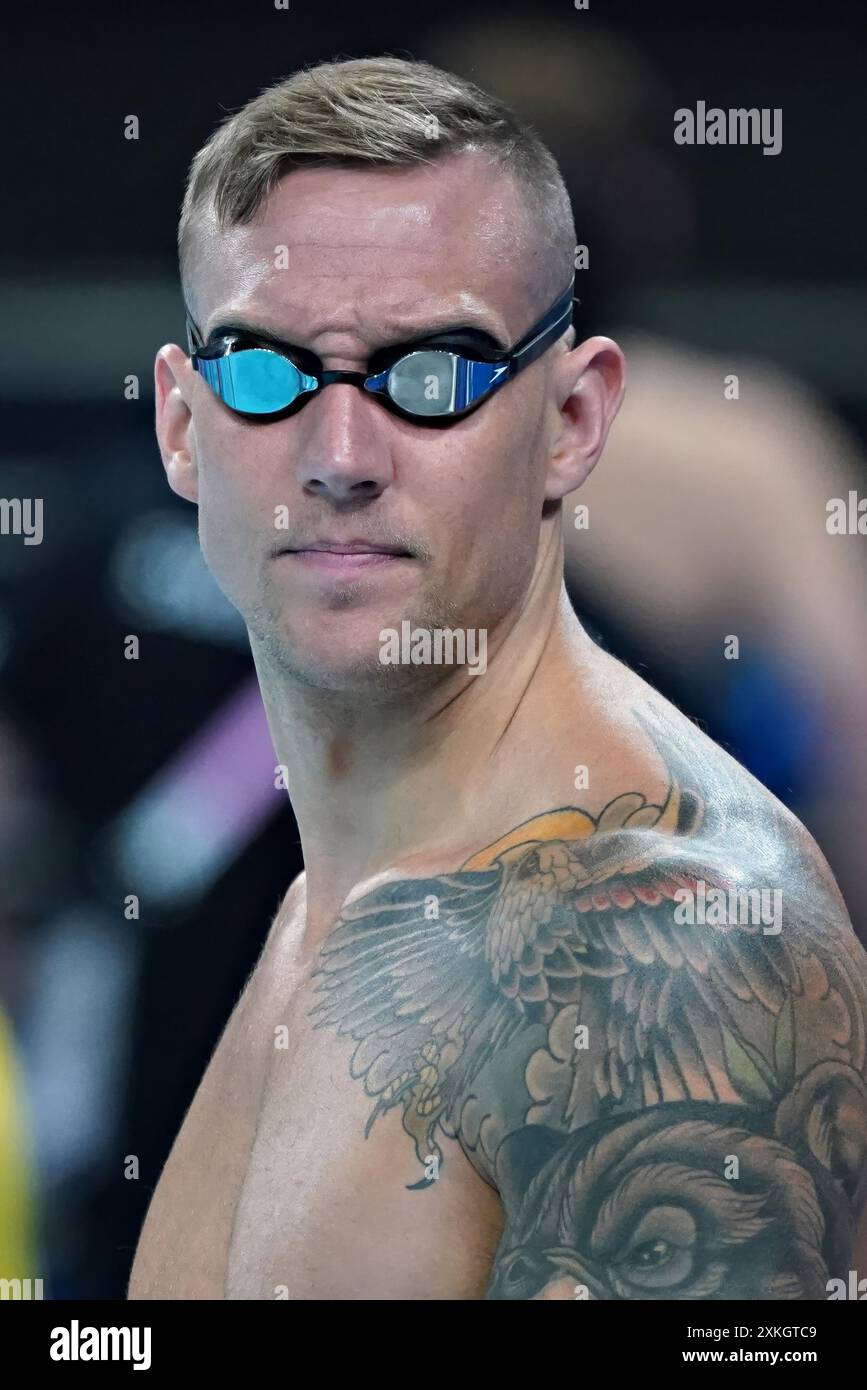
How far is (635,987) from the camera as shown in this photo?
1.80m

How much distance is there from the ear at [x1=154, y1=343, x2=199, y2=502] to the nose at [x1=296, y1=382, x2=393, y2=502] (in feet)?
0.97

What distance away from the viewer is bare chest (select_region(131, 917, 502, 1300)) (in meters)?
1.88

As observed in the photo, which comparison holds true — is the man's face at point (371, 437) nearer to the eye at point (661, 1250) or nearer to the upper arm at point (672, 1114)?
the upper arm at point (672, 1114)

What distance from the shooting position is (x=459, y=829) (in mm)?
2143

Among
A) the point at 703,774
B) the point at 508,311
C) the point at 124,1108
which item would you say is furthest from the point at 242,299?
the point at 124,1108

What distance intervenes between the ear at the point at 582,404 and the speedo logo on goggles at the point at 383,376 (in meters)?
0.09

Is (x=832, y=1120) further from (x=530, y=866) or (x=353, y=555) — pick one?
(x=353, y=555)

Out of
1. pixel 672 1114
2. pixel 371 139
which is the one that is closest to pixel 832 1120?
pixel 672 1114

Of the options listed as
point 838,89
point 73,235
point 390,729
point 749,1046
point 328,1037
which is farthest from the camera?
point 73,235

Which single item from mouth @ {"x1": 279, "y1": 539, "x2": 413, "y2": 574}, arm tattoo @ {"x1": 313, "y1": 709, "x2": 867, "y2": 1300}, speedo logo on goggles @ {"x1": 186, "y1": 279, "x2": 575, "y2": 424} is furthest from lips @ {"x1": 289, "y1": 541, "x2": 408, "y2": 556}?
arm tattoo @ {"x1": 313, "y1": 709, "x2": 867, "y2": 1300}

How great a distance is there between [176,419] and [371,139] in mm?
490

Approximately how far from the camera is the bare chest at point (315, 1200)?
188cm
